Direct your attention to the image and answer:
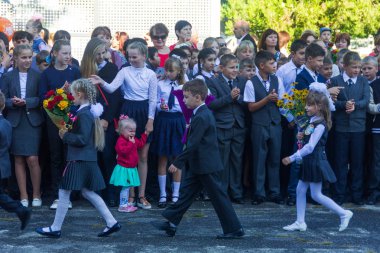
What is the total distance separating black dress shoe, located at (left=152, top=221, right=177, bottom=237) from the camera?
31.8 feet

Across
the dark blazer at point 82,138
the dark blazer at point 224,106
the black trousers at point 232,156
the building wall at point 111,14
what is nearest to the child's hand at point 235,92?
the dark blazer at point 224,106

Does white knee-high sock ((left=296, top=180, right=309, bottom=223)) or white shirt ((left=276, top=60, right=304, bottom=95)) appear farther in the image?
white shirt ((left=276, top=60, right=304, bottom=95))

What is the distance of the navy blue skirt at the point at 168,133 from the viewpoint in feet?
38.5

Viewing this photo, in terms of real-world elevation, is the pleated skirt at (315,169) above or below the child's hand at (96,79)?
below

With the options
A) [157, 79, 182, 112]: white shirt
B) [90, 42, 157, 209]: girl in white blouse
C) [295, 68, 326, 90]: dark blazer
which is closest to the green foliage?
[295, 68, 326, 90]: dark blazer

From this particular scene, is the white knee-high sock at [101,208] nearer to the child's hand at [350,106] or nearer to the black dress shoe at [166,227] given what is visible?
the black dress shoe at [166,227]

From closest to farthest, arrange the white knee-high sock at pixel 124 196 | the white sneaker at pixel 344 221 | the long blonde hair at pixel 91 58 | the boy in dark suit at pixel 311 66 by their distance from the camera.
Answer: the white sneaker at pixel 344 221
the white knee-high sock at pixel 124 196
the long blonde hair at pixel 91 58
the boy in dark suit at pixel 311 66

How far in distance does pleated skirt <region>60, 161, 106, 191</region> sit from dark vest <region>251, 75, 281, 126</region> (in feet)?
9.81

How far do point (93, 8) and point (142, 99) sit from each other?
8501 mm

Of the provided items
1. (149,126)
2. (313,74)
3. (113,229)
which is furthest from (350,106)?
(113,229)

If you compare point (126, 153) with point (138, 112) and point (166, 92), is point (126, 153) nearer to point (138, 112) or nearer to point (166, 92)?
point (138, 112)

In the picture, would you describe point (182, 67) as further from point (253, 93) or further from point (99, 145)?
point (99, 145)

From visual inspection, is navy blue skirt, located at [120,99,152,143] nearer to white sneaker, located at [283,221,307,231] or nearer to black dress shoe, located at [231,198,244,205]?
black dress shoe, located at [231,198,244,205]

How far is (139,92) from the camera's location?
11.5 meters
